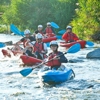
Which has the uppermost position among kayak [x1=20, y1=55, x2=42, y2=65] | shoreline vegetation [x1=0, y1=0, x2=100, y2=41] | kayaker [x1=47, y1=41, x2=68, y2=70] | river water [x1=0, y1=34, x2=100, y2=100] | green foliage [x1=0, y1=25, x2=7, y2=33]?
shoreline vegetation [x1=0, y1=0, x2=100, y2=41]

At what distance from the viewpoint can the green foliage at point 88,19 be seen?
23.0 metres

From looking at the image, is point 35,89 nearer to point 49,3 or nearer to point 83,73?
point 83,73

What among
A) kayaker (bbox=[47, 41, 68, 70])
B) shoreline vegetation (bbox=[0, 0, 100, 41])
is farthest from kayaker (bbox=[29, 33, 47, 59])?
shoreline vegetation (bbox=[0, 0, 100, 41])

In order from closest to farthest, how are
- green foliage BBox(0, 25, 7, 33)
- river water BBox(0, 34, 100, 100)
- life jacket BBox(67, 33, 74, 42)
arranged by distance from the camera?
A: river water BBox(0, 34, 100, 100)
life jacket BBox(67, 33, 74, 42)
green foliage BBox(0, 25, 7, 33)

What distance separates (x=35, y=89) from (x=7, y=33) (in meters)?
21.6

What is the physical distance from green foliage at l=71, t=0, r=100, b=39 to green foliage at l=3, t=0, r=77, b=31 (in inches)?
148

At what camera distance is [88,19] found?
23.5 metres

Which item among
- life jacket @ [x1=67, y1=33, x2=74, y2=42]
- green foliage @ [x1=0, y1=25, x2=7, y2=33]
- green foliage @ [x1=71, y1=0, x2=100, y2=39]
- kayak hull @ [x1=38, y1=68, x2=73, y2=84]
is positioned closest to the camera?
kayak hull @ [x1=38, y1=68, x2=73, y2=84]

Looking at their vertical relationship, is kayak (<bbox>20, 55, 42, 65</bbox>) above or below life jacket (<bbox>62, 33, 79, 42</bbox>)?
below

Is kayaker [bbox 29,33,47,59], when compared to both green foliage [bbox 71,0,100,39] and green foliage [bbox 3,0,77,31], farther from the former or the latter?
green foliage [bbox 3,0,77,31]

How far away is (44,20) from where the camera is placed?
99.5 ft

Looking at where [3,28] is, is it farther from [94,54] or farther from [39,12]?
[94,54]

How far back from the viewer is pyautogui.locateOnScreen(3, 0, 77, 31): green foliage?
28.0 meters

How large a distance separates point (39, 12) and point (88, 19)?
24.9 ft
